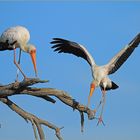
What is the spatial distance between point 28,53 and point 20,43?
2.05 feet

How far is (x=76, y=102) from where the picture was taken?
13.3 metres

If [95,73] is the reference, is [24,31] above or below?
above

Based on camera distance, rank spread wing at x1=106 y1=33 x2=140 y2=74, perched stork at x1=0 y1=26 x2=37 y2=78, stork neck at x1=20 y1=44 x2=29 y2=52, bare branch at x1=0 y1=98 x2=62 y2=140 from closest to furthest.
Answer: bare branch at x1=0 y1=98 x2=62 y2=140, stork neck at x1=20 y1=44 x2=29 y2=52, perched stork at x1=0 y1=26 x2=37 y2=78, spread wing at x1=106 y1=33 x2=140 y2=74

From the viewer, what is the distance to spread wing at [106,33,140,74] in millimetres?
16359

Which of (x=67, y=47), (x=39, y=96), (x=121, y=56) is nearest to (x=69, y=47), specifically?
(x=67, y=47)

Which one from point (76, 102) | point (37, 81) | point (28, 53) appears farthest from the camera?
point (28, 53)

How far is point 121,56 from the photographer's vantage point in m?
16.5

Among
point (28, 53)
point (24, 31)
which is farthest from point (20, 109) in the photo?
point (24, 31)

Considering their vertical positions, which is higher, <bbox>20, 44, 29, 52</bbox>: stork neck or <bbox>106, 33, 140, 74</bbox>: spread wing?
<bbox>20, 44, 29, 52</bbox>: stork neck

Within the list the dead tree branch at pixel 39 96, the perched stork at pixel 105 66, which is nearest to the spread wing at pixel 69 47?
the perched stork at pixel 105 66

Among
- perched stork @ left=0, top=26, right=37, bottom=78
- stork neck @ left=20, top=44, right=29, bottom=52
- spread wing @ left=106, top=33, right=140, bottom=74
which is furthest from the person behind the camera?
spread wing @ left=106, top=33, right=140, bottom=74

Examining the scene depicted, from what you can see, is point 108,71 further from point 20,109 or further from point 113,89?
point 20,109

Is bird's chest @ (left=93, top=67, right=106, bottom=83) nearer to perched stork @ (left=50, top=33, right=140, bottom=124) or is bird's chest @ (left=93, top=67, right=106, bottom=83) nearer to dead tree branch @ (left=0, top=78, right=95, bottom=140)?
perched stork @ (left=50, top=33, right=140, bottom=124)

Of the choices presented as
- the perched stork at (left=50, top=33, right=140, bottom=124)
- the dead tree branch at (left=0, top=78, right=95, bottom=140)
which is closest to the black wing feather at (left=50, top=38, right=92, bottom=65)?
the perched stork at (left=50, top=33, right=140, bottom=124)
